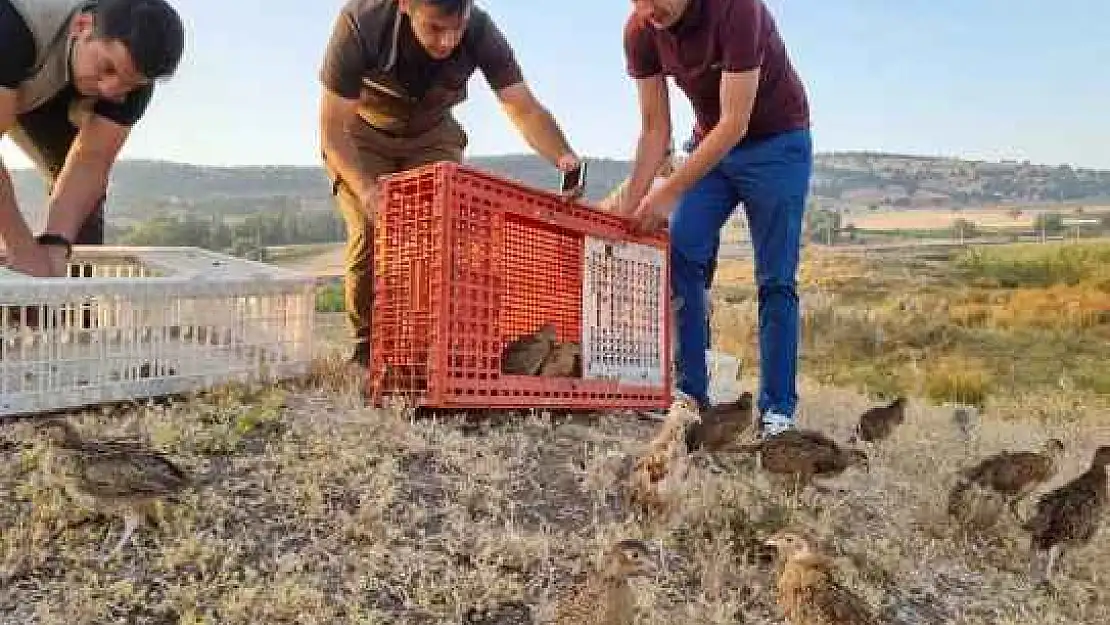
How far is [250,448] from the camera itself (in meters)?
4.18

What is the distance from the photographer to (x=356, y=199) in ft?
18.4

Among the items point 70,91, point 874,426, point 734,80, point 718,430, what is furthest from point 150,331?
point 874,426

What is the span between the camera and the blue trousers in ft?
17.1

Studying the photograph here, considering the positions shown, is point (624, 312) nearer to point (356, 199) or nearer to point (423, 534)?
point (356, 199)

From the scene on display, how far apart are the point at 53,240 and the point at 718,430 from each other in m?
3.07

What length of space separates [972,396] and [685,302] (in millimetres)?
6351

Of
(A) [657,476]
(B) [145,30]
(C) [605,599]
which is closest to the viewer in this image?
(C) [605,599]

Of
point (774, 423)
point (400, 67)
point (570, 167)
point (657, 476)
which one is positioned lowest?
point (657, 476)

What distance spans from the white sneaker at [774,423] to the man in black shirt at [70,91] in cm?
304

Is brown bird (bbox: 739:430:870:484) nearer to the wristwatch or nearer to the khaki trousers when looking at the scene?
the khaki trousers

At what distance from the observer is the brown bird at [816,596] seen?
3.22 meters

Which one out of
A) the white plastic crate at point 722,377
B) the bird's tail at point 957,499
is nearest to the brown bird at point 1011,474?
the bird's tail at point 957,499

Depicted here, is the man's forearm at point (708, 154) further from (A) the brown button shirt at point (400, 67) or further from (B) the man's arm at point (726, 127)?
(A) the brown button shirt at point (400, 67)

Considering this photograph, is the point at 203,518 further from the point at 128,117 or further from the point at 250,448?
the point at 128,117
